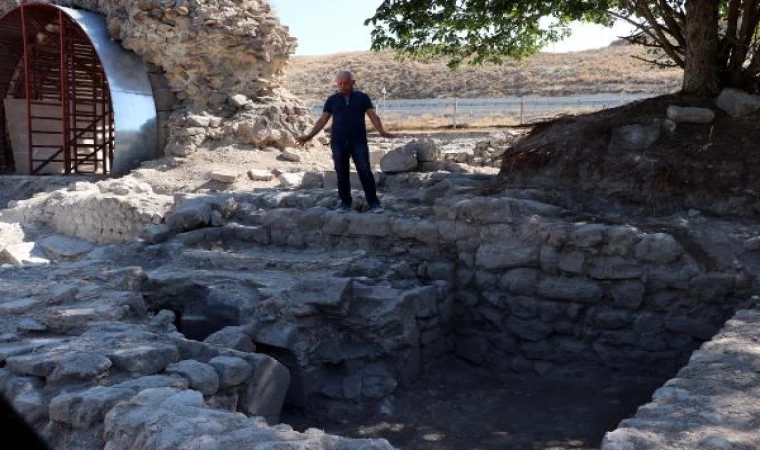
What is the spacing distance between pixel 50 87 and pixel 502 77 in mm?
Result: 27345

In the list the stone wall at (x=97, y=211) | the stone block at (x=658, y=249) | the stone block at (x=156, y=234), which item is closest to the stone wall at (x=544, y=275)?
the stone block at (x=658, y=249)

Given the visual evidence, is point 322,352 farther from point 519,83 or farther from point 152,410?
point 519,83

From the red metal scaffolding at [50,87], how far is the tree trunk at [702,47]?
37.3ft

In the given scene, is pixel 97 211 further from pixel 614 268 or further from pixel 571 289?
pixel 614 268

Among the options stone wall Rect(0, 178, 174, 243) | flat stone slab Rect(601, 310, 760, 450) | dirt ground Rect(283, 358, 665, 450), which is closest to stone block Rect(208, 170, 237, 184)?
stone wall Rect(0, 178, 174, 243)

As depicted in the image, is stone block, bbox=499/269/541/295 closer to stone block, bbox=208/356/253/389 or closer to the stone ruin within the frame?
the stone ruin

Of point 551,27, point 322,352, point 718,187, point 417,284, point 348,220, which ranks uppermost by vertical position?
point 551,27

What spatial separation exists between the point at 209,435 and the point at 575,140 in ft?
17.7

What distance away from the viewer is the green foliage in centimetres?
832

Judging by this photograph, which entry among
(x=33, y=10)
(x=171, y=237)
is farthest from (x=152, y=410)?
(x=33, y=10)

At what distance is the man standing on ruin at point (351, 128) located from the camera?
701cm

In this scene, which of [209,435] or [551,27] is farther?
[551,27]

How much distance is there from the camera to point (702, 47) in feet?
24.9

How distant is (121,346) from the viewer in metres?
4.29
